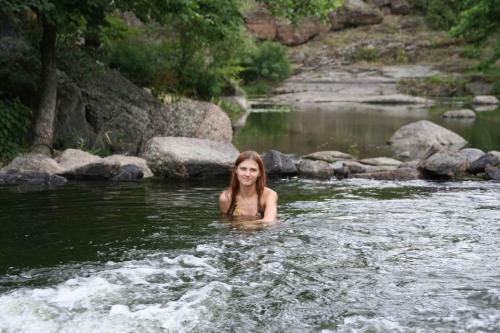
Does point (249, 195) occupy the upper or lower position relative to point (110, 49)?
lower

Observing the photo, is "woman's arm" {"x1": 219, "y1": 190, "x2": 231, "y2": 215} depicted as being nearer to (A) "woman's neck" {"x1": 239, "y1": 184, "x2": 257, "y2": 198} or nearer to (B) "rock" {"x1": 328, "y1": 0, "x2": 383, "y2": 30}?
(A) "woman's neck" {"x1": 239, "y1": 184, "x2": 257, "y2": 198}

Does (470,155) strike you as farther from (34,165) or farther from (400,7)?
(400,7)

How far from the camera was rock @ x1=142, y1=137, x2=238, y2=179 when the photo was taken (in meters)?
14.9

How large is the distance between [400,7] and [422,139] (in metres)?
47.5

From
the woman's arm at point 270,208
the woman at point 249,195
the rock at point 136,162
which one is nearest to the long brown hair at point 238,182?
the woman at point 249,195

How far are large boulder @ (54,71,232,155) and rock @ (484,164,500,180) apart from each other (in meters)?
7.71

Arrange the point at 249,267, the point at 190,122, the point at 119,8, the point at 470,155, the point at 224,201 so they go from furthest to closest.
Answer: the point at 190,122, the point at 470,155, the point at 119,8, the point at 224,201, the point at 249,267

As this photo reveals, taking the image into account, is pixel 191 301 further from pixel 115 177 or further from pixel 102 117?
pixel 102 117

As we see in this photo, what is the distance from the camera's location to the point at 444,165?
48.8 feet

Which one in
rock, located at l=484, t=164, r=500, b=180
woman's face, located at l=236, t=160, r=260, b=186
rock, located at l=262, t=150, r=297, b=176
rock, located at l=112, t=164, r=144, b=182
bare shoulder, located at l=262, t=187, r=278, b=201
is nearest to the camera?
woman's face, located at l=236, t=160, r=260, b=186

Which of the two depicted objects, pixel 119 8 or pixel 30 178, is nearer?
pixel 30 178

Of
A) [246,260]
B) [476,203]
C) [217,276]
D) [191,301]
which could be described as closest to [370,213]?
[476,203]

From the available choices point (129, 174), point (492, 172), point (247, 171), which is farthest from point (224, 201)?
point (492, 172)

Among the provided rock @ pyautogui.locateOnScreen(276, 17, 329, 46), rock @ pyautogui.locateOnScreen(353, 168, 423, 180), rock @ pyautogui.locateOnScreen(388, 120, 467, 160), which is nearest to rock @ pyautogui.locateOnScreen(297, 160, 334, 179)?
rock @ pyautogui.locateOnScreen(353, 168, 423, 180)
